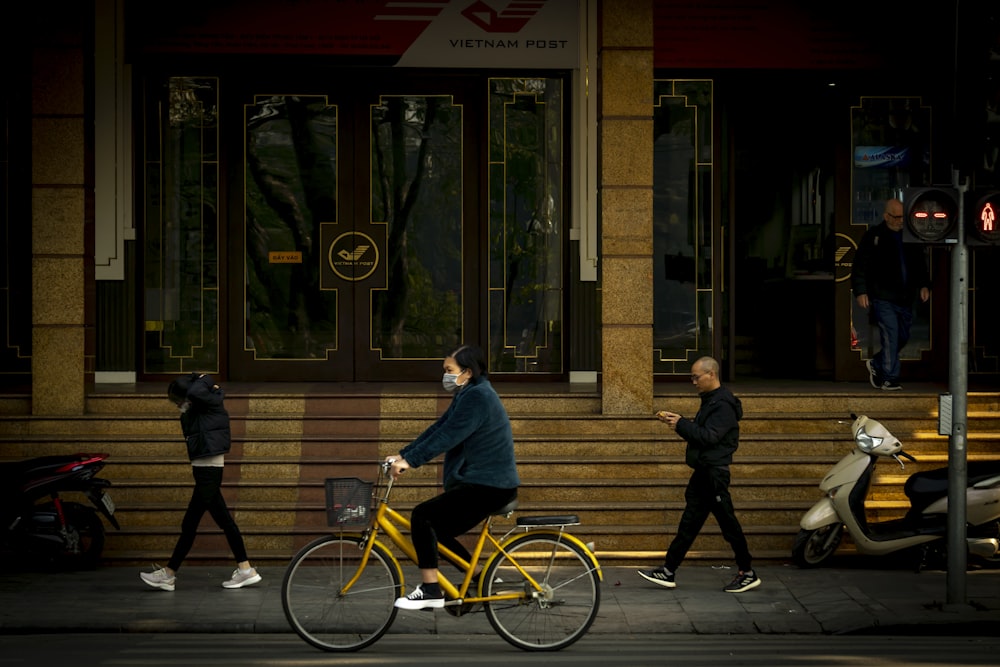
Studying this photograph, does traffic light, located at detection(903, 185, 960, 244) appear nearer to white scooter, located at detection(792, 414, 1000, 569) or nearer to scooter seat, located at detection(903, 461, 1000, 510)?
white scooter, located at detection(792, 414, 1000, 569)

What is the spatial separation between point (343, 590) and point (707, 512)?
9.58ft

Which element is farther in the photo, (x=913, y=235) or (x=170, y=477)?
(x=170, y=477)

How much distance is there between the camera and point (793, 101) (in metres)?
15.3

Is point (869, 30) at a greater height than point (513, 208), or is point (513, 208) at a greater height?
point (869, 30)

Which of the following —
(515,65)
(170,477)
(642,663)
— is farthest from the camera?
(515,65)

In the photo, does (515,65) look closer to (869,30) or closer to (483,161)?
(483,161)

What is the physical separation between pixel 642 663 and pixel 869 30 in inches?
352

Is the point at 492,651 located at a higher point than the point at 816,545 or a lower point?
lower

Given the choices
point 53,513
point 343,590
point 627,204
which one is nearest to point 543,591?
point 343,590

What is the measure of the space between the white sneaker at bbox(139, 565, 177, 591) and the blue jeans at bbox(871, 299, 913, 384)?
7245 millimetres

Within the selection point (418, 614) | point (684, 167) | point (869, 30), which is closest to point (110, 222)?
point (684, 167)

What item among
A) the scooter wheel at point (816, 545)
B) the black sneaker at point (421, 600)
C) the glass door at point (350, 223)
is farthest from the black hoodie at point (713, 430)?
the glass door at point (350, 223)

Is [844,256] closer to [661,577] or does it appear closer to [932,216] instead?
[932,216]

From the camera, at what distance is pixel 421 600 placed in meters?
8.02
